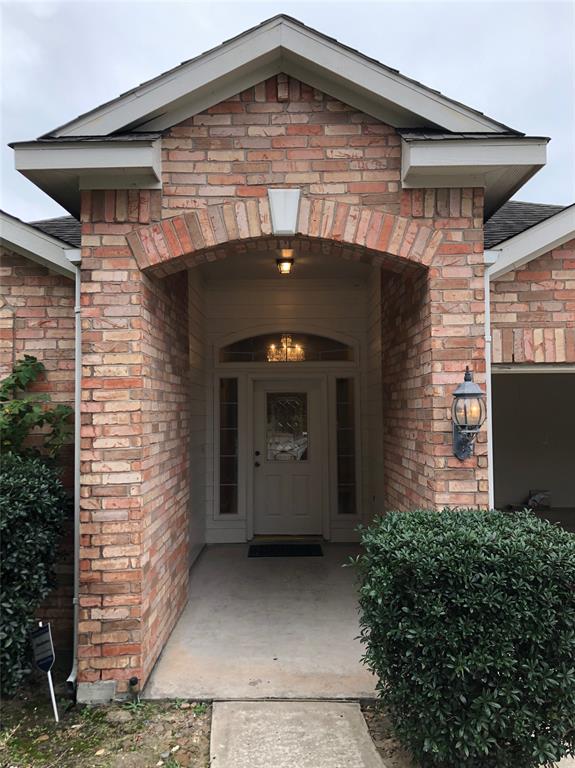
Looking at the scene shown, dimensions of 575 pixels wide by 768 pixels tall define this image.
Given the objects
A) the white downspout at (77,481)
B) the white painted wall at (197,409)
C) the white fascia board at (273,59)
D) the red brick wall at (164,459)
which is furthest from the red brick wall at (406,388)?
the white downspout at (77,481)

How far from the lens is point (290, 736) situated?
8.19 feet

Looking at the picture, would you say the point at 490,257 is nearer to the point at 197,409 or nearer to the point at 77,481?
the point at 77,481

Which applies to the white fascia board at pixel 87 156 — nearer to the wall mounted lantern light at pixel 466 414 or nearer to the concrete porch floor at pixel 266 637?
the wall mounted lantern light at pixel 466 414

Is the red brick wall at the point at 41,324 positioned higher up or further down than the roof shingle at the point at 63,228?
further down

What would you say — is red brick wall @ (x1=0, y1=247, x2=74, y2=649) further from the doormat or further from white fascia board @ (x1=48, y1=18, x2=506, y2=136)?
the doormat

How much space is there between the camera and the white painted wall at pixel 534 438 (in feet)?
26.7

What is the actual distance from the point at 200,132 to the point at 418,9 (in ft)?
11.6

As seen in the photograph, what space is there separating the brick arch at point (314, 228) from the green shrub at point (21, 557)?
4.93 feet

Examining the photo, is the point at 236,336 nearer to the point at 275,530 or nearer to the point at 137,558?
the point at 275,530

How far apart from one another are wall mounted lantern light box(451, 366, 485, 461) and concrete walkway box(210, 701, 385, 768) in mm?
1639

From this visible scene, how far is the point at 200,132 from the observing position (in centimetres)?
309

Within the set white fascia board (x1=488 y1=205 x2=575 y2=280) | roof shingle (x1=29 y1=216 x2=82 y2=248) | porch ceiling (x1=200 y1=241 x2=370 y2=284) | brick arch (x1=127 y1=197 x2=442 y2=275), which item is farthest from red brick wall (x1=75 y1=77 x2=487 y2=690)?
porch ceiling (x1=200 y1=241 x2=370 y2=284)

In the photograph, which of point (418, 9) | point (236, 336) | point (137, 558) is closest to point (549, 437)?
point (236, 336)

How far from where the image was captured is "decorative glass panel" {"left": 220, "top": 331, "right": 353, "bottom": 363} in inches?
245
